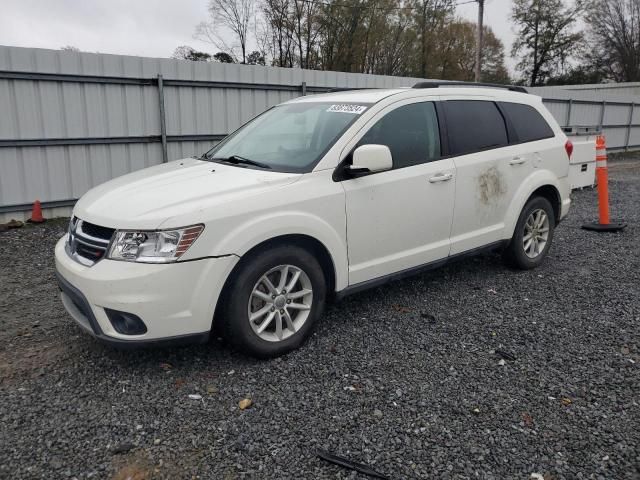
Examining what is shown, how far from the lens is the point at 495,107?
5035 millimetres

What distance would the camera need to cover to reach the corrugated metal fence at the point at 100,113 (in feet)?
23.9

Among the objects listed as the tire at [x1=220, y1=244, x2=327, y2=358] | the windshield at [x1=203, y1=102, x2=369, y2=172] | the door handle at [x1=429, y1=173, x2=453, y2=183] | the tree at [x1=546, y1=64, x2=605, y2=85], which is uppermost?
the tree at [x1=546, y1=64, x2=605, y2=85]

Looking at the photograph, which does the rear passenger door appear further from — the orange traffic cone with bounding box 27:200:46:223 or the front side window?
the orange traffic cone with bounding box 27:200:46:223

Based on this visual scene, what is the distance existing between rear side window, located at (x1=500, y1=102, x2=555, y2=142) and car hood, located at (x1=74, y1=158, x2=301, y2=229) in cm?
268

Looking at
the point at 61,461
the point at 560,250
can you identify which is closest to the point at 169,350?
the point at 61,461

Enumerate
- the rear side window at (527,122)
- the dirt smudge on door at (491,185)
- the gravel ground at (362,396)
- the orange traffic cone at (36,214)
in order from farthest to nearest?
the orange traffic cone at (36,214), the rear side window at (527,122), the dirt smudge on door at (491,185), the gravel ground at (362,396)

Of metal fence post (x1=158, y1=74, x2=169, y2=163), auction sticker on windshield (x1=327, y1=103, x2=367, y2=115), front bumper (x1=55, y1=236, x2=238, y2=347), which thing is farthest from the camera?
metal fence post (x1=158, y1=74, x2=169, y2=163)

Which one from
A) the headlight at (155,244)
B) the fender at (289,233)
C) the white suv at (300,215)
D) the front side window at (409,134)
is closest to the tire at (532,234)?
the white suv at (300,215)

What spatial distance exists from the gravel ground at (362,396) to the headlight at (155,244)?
0.81 m

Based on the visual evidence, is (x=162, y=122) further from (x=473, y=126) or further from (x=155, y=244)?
(x=155, y=244)

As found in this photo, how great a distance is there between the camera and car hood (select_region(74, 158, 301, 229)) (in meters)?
3.10

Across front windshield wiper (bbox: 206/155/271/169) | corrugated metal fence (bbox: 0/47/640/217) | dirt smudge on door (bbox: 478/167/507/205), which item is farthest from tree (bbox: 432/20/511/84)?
front windshield wiper (bbox: 206/155/271/169)

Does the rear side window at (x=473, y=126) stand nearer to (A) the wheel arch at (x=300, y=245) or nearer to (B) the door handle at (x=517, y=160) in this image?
(B) the door handle at (x=517, y=160)

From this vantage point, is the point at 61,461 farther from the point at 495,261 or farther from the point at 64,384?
the point at 495,261
